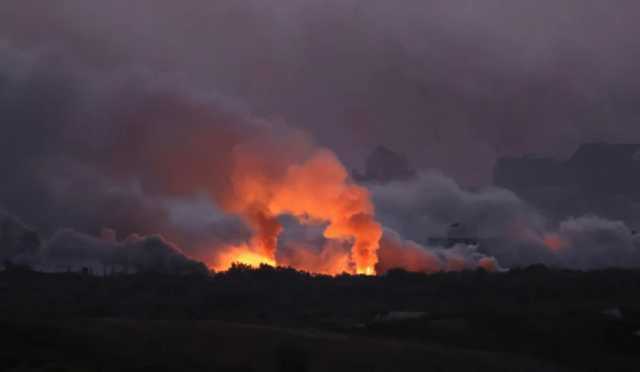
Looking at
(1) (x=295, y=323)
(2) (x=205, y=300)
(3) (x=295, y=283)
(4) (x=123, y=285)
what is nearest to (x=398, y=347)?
(1) (x=295, y=323)

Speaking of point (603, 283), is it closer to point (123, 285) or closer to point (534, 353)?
point (534, 353)

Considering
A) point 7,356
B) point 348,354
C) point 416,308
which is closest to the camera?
point 7,356

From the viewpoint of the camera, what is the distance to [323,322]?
115 metres

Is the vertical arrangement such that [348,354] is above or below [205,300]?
below

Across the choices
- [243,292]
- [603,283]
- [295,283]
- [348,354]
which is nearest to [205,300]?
[243,292]

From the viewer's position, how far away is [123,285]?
162625 mm

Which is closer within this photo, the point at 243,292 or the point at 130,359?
the point at 130,359

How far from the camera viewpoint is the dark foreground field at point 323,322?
3241 inches

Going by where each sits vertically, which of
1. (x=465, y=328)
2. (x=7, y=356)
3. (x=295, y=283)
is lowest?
(x=7, y=356)

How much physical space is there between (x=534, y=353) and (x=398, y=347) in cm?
1765

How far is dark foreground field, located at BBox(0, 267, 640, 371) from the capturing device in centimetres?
8231

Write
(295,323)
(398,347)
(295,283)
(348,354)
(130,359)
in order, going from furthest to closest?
(295,283) → (295,323) → (398,347) → (348,354) → (130,359)

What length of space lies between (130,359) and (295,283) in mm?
83866

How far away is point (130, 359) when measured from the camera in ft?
259
